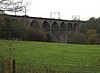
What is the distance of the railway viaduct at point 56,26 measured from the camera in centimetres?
7396

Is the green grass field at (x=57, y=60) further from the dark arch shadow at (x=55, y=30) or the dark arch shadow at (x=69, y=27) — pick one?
the dark arch shadow at (x=69, y=27)

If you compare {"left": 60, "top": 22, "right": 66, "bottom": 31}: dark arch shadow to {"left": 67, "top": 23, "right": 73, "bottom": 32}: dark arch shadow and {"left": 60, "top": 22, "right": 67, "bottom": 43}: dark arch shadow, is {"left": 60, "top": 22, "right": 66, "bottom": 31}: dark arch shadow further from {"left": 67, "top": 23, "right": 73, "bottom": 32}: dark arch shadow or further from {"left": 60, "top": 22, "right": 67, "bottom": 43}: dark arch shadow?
{"left": 67, "top": 23, "right": 73, "bottom": 32}: dark arch shadow

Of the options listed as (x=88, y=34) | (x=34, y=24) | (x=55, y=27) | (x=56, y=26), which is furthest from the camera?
(x=56, y=26)

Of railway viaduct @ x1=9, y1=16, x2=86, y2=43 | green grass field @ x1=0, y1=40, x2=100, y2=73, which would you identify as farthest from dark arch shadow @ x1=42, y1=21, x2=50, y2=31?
green grass field @ x1=0, y1=40, x2=100, y2=73

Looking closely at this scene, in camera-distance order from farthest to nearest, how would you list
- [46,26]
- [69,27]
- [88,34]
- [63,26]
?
[69,27], [63,26], [46,26], [88,34]

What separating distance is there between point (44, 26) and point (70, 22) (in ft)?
41.6

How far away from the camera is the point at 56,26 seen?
85.2 meters

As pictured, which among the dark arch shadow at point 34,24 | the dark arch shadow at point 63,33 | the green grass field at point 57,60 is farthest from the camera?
the dark arch shadow at point 63,33

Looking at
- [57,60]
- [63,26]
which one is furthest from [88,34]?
[57,60]

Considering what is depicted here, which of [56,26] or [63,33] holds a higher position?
[56,26]

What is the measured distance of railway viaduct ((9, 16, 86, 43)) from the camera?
73963 millimetres

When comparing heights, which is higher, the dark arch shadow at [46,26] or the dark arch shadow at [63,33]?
the dark arch shadow at [46,26]

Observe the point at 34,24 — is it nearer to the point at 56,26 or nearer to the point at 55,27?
the point at 55,27

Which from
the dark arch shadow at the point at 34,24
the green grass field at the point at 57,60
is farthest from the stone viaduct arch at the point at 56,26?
the green grass field at the point at 57,60
